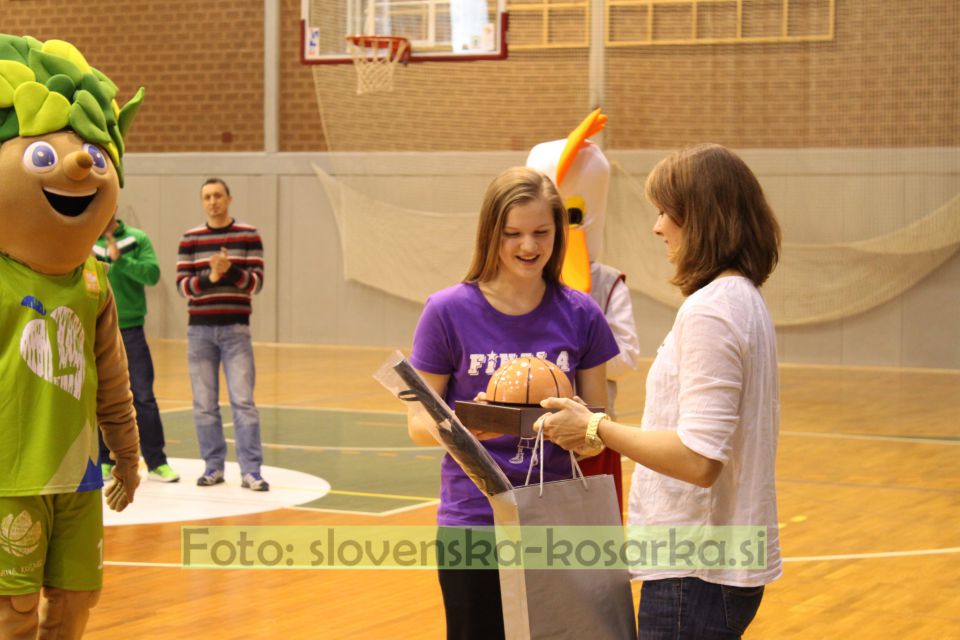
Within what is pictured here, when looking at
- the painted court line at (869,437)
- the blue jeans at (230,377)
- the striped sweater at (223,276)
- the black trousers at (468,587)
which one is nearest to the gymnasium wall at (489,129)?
the painted court line at (869,437)

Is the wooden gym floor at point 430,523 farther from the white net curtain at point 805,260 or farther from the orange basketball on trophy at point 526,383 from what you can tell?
the orange basketball on trophy at point 526,383

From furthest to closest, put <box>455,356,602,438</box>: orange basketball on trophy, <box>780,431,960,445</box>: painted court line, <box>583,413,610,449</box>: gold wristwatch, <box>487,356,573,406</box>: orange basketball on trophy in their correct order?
<box>780,431,960,445</box>: painted court line
<box>487,356,573,406</box>: orange basketball on trophy
<box>455,356,602,438</box>: orange basketball on trophy
<box>583,413,610,449</box>: gold wristwatch

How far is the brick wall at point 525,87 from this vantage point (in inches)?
523

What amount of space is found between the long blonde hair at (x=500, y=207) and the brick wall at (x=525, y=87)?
11195 mm

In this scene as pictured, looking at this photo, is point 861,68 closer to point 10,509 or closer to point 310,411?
point 310,411

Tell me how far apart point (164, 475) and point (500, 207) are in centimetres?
498

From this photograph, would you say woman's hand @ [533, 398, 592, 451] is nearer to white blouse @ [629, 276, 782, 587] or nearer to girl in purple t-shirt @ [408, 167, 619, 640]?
white blouse @ [629, 276, 782, 587]

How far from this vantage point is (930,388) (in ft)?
40.3

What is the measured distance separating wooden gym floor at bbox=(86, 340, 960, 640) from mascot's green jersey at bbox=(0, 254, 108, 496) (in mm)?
1446

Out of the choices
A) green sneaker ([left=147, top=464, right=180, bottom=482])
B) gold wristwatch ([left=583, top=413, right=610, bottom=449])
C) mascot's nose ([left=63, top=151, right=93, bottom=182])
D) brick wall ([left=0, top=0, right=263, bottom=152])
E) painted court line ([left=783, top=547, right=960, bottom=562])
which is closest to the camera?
gold wristwatch ([left=583, top=413, right=610, bottom=449])

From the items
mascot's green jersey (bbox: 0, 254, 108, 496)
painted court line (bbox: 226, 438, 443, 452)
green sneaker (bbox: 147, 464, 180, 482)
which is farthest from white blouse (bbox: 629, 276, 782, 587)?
painted court line (bbox: 226, 438, 443, 452)

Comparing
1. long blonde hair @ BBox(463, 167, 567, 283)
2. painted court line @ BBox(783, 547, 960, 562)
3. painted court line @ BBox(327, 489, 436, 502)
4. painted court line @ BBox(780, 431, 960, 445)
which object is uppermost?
long blonde hair @ BBox(463, 167, 567, 283)

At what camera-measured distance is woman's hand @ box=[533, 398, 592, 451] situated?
2363 millimetres

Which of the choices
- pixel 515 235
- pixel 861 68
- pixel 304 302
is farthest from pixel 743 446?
pixel 304 302
